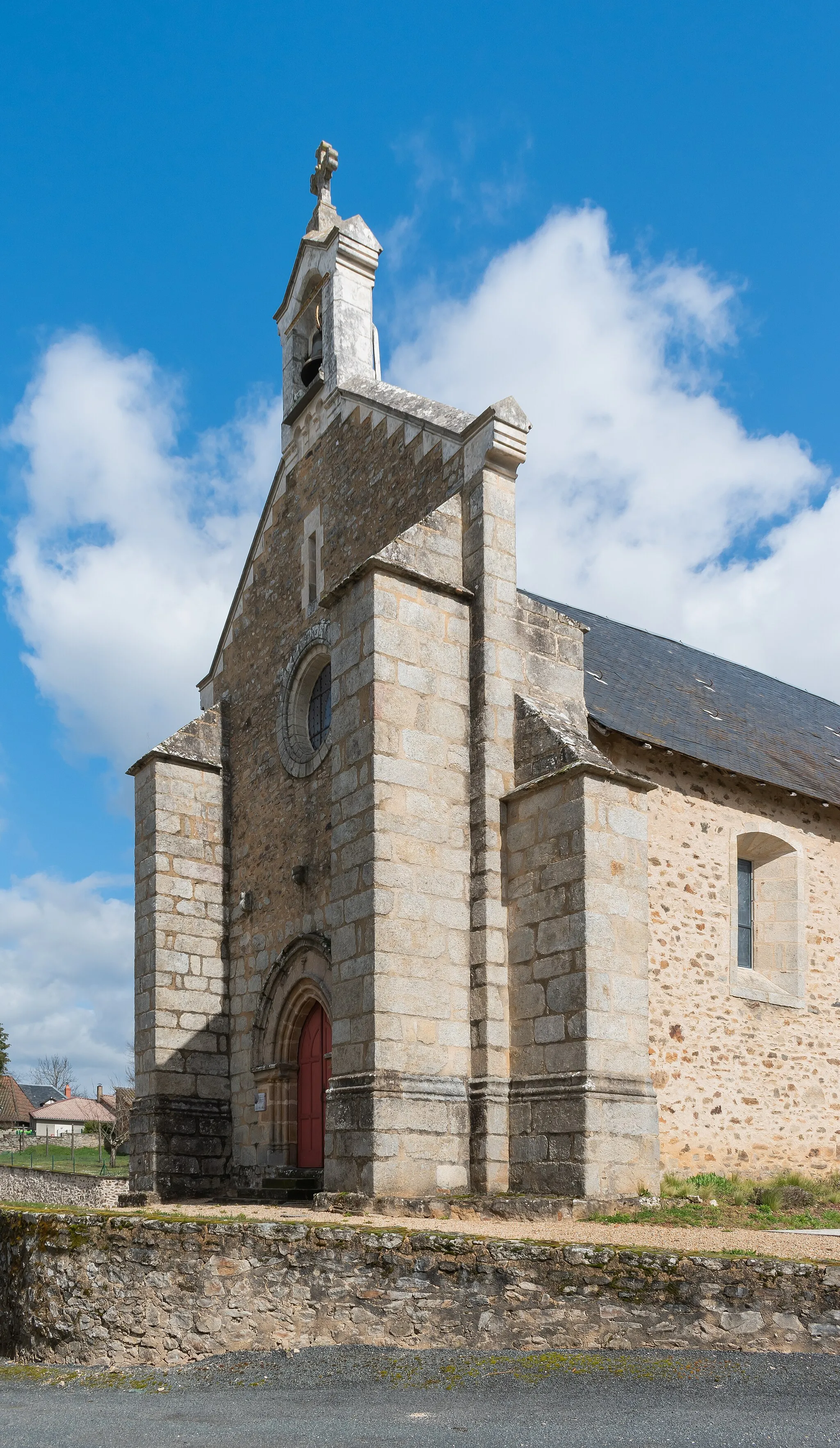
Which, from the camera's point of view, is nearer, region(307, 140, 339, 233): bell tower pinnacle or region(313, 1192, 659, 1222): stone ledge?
region(313, 1192, 659, 1222): stone ledge

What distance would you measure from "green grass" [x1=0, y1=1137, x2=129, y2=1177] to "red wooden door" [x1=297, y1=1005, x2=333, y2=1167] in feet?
43.7

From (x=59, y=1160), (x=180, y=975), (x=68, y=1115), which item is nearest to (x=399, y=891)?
(x=180, y=975)

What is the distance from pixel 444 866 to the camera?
10883mm

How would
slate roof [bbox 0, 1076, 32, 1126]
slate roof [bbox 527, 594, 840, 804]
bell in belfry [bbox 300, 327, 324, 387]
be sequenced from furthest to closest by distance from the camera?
slate roof [bbox 0, 1076, 32, 1126], bell in belfry [bbox 300, 327, 324, 387], slate roof [bbox 527, 594, 840, 804]

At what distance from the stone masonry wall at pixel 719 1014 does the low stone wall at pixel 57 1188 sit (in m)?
13.1

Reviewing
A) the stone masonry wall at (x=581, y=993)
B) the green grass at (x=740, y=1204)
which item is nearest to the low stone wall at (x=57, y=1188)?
the green grass at (x=740, y=1204)

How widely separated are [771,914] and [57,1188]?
18.8m

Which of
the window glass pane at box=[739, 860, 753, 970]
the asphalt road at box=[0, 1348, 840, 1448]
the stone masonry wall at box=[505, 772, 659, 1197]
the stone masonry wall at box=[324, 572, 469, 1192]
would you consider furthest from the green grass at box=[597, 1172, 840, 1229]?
the asphalt road at box=[0, 1348, 840, 1448]

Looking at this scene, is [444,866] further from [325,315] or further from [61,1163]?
[61,1163]

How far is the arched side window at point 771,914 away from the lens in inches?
547

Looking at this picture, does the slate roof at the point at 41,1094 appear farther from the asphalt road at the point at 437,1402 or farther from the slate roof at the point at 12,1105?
the asphalt road at the point at 437,1402

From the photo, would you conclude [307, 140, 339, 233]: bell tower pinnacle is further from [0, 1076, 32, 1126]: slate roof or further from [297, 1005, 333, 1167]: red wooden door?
[0, 1076, 32, 1126]: slate roof

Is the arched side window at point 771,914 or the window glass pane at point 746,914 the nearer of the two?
the arched side window at point 771,914

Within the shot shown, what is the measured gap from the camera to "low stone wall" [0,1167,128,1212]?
24203 mm
